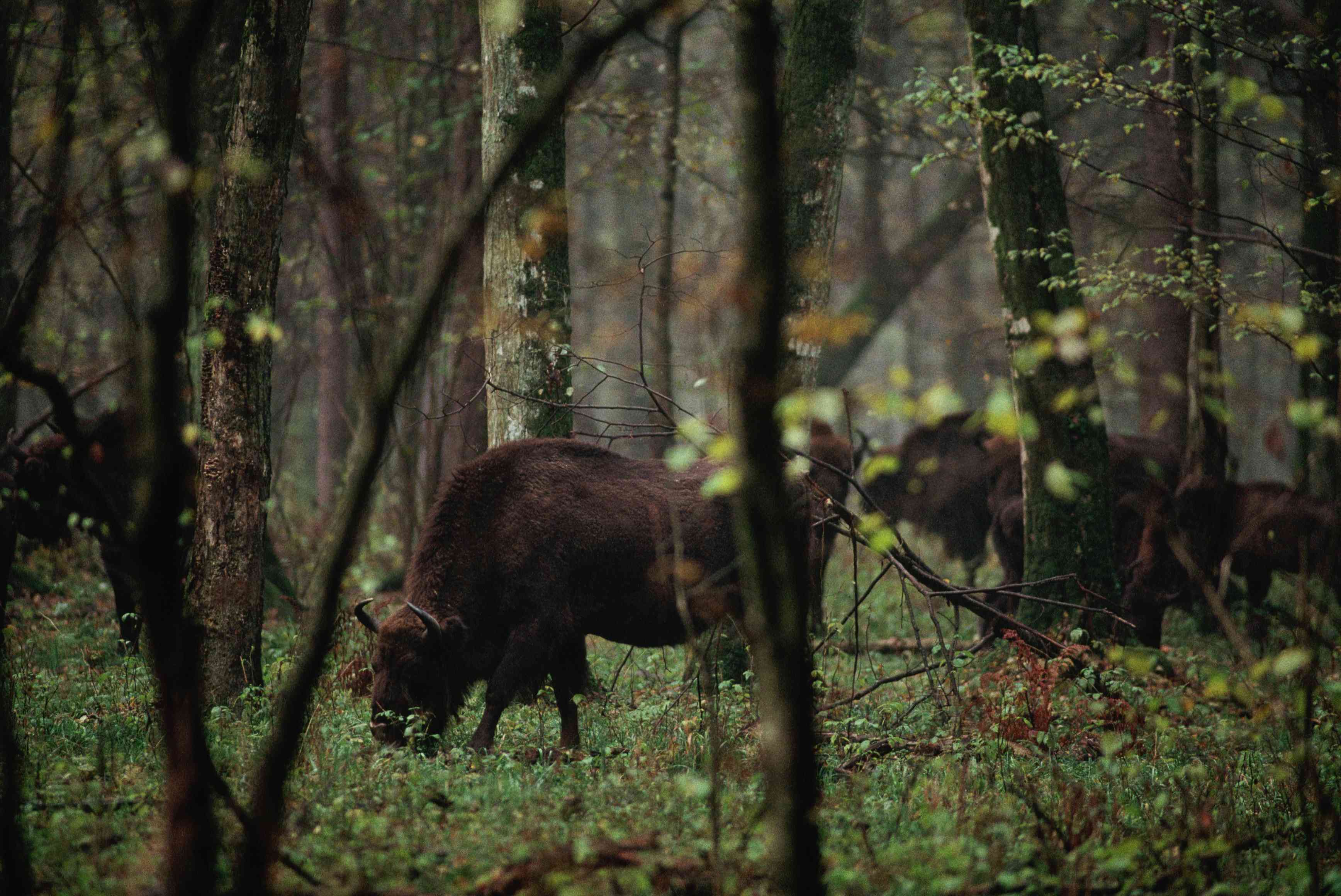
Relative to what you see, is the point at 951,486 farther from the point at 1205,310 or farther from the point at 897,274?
the point at 897,274

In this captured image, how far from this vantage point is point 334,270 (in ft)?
42.1

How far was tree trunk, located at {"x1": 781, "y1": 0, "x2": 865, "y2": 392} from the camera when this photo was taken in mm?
8727

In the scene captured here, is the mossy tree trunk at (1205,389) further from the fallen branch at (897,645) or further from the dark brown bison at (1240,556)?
the fallen branch at (897,645)

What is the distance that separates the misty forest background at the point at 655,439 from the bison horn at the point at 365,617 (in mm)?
276

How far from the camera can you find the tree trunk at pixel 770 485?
8.89 ft

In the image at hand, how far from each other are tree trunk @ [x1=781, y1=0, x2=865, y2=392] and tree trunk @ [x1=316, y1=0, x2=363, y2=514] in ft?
12.3

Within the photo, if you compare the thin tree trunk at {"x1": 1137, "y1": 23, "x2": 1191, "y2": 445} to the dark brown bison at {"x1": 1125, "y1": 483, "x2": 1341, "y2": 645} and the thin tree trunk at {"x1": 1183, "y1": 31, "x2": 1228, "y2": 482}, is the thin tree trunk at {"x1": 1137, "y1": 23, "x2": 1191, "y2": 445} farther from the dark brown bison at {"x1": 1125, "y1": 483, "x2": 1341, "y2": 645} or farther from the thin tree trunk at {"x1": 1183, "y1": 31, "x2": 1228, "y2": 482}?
the dark brown bison at {"x1": 1125, "y1": 483, "x2": 1341, "y2": 645}

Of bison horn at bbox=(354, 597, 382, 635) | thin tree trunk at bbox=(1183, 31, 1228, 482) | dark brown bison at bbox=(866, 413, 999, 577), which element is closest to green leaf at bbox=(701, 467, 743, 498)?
bison horn at bbox=(354, 597, 382, 635)

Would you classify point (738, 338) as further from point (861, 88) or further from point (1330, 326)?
point (861, 88)

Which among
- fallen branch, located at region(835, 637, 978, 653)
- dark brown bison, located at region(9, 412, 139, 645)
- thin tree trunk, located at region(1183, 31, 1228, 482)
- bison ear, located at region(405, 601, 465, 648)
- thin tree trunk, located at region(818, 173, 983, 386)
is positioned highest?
thin tree trunk, located at region(818, 173, 983, 386)

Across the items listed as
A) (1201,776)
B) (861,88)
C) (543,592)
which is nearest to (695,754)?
(543,592)

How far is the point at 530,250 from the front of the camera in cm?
848

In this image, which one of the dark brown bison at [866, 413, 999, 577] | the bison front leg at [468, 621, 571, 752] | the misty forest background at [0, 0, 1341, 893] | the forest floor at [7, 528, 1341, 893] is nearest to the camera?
the misty forest background at [0, 0, 1341, 893]

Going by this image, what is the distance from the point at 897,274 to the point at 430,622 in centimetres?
1747
